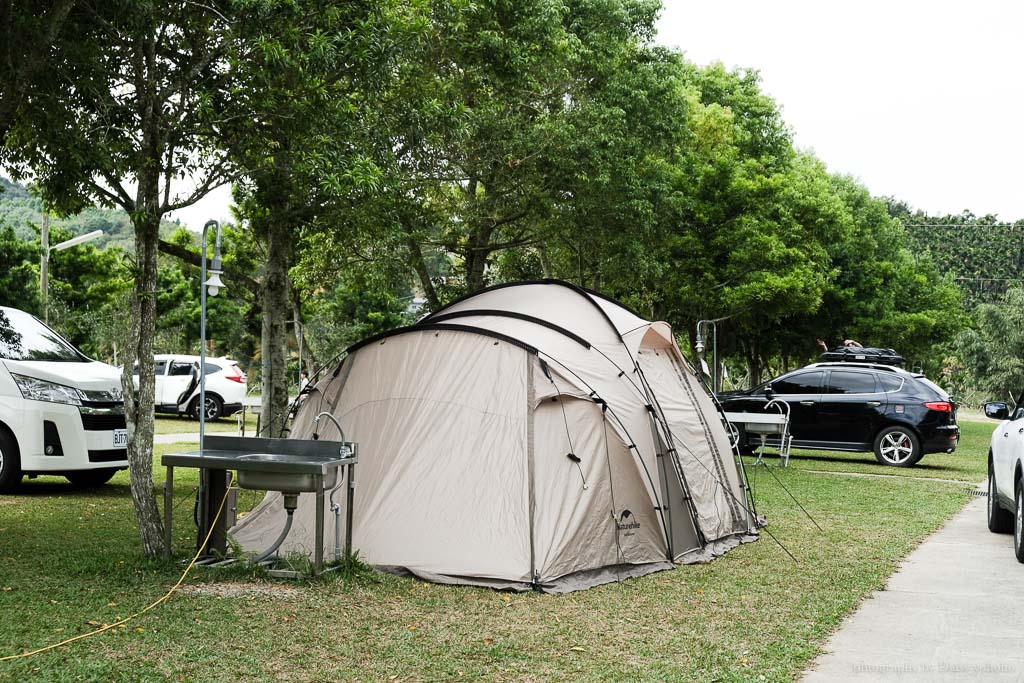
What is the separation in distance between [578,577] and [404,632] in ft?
6.23

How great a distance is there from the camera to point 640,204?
19781 mm

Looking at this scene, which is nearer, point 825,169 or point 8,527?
point 8,527

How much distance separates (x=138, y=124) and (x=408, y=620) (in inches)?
194

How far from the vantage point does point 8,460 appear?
1198 cm

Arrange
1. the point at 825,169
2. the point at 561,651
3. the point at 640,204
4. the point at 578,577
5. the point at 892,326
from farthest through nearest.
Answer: the point at 825,169 → the point at 892,326 → the point at 640,204 → the point at 578,577 → the point at 561,651

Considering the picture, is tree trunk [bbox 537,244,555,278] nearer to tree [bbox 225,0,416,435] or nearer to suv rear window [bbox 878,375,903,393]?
suv rear window [bbox 878,375,903,393]

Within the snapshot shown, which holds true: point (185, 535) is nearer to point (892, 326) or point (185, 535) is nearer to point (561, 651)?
point (561, 651)

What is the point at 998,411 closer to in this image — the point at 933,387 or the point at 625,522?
the point at 625,522

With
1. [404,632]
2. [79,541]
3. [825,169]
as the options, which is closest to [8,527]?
[79,541]

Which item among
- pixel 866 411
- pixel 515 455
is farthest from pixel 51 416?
pixel 866 411

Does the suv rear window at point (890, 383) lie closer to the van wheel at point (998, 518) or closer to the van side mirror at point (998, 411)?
the van wheel at point (998, 518)

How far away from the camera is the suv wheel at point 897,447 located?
62.2ft

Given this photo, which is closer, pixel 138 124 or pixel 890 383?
pixel 138 124

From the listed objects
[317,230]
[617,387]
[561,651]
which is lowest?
[561,651]
